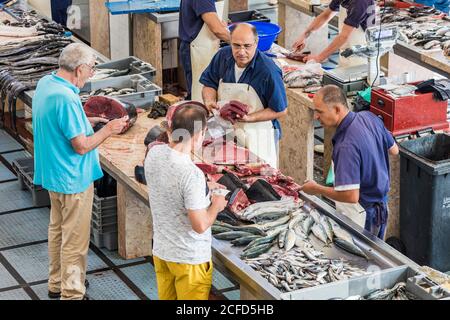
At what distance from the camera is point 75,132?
680 cm

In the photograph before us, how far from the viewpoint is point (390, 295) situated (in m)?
5.75

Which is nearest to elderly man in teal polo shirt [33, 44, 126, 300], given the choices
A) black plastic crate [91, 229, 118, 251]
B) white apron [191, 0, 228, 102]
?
black plastic crate [91, 229, 118, 251]

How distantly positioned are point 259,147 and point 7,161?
3125 millimetres

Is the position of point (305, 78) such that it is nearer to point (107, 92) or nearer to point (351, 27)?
point (351, 27)

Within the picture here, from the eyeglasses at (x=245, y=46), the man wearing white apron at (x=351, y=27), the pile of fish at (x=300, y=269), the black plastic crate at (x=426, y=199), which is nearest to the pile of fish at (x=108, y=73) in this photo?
the man wearing white apron at (x=351, y=27)

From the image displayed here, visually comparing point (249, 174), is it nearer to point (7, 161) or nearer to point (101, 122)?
point (101, 122)

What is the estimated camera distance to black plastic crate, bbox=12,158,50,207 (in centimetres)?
895

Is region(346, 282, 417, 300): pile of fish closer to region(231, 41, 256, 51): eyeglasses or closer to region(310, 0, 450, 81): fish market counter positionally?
region(231, 41, 256, 51): eyeglasses

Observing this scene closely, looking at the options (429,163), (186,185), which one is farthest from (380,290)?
(429,163)

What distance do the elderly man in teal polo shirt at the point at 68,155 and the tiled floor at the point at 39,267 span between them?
437 mm

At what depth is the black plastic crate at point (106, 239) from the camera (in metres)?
8.23

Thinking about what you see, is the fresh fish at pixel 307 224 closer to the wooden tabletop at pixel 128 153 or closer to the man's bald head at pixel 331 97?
the man's bald head at pixel 331 97

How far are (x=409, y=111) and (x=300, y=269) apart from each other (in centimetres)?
246

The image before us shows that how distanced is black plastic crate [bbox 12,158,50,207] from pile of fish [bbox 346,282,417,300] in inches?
156
